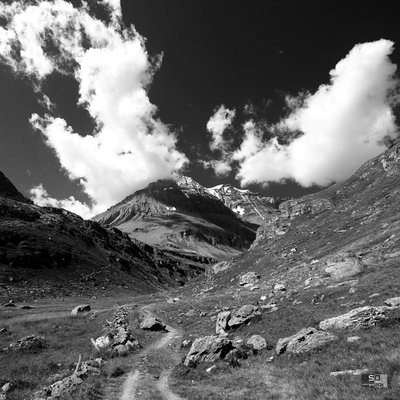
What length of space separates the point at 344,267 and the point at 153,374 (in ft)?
109

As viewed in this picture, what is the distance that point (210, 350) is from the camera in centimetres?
2011

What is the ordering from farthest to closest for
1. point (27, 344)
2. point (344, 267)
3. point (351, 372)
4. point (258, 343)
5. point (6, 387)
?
point (344, 267) → point (27, 344) → point (258, 343) → point (6, 387) → point (351, 372)

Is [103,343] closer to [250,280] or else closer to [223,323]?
[223,323]

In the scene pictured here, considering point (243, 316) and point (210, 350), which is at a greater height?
point (243, 316)

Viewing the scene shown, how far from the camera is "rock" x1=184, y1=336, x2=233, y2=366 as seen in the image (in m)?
19.7

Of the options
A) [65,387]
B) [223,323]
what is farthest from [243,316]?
[65,387]

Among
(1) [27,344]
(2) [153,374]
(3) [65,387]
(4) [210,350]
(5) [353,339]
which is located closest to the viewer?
(5) [353,339]

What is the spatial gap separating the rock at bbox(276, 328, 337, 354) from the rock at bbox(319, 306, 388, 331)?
1888mm

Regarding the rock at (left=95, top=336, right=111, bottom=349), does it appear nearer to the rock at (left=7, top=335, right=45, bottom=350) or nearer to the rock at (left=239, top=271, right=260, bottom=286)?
the rock at (left=7, top=335, right=45, bottom=350)

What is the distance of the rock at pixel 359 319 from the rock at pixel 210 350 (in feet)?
26.3

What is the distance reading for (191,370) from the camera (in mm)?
18875

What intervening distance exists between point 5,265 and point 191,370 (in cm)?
10855

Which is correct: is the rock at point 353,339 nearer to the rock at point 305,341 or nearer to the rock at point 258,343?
the rock at point 305,341

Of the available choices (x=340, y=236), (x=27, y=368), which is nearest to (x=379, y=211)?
(x=340, y=236)
